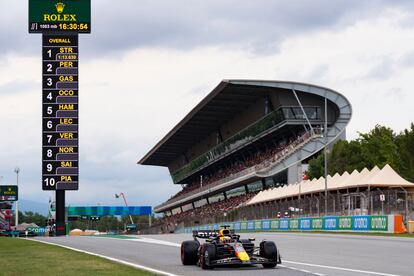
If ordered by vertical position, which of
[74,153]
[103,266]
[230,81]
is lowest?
[103,266]

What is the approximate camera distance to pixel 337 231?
44.4m

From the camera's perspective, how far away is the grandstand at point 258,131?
8194cm

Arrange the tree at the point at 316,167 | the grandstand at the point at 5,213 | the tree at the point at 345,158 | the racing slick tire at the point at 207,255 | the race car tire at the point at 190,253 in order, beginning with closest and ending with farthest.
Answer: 1. the racing slick tire at the point at 207,255
2. the race car tire at the point at 190,253
3. the tree at the point at 345,158
4. the tree at the point at 316,167
5. the grandstand at the point at 5,213

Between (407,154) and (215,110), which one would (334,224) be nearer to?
(407,154)

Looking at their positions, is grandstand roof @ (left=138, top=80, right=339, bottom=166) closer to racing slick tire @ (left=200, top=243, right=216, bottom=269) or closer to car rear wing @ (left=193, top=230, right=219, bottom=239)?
car rear wing @ (left=193, top=230, right=219, bottom=239)

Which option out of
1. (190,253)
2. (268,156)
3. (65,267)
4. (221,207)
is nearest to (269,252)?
(190,253)

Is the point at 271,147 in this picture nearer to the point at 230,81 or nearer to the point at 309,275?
the point at 230,81

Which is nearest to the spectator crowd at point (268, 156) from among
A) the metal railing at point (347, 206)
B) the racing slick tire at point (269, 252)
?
the metal railing at point (347, 206)

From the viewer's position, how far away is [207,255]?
16.8 metres

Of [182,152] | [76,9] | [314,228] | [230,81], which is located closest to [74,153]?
[76,9]

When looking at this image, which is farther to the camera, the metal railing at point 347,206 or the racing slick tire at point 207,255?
the metal railing at point 347,206

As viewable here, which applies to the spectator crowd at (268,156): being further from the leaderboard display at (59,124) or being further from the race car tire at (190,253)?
the race car tire at (190,253)

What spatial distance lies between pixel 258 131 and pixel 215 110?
8.43 metres

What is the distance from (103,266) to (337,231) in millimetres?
27855
